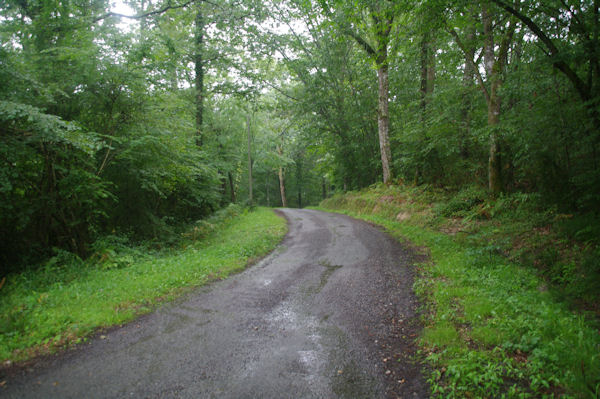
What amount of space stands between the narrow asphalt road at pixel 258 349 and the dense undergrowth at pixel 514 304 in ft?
1.47

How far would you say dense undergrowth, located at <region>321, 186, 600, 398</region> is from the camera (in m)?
2.80

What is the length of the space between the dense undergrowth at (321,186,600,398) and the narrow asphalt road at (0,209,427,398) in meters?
0.45

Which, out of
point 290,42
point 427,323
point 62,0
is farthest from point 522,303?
point 290,42

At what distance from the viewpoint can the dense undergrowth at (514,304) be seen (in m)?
2.80

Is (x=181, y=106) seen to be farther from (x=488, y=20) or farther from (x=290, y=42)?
(x=488, y=20)

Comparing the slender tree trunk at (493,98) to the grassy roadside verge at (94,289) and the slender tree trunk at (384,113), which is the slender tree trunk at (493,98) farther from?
the grassy roadside verge at (94,289)

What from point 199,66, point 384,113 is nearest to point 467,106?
point 384,113

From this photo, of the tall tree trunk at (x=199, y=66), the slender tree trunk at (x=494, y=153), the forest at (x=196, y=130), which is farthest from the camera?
the tall tree trunk at (x=199, y=66)

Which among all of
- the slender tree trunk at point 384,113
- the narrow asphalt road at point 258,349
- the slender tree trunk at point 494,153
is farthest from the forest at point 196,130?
the narrow asphalt road at point 258,349

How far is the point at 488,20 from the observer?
28.4ft

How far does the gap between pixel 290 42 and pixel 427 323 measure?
Answer: 17.6m

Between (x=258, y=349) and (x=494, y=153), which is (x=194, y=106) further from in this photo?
(x=258, y=349)

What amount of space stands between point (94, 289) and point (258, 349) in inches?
153

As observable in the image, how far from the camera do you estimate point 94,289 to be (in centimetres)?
555
